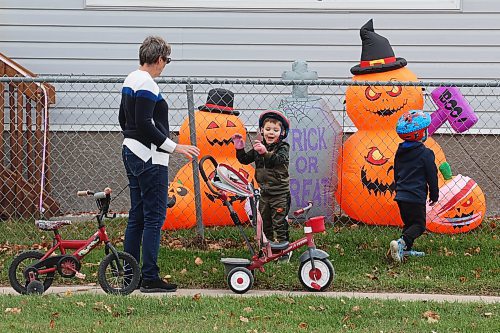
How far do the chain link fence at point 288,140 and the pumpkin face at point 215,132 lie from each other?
10 mm

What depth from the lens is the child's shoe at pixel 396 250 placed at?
7512 mm

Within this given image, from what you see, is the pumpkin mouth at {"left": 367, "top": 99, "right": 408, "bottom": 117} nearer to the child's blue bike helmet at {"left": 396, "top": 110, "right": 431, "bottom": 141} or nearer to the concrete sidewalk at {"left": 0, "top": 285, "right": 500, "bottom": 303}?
the child's blue bike helmet at {"left": 396, "top": 110, "right": 431, "bottom": 141}

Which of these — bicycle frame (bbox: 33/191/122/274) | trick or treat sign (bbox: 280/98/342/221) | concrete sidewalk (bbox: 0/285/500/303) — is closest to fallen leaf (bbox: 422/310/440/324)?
concrete sidewalk (bbox: 0/285/500/303)

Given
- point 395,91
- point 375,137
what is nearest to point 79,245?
point 375,137

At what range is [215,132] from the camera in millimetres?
9102

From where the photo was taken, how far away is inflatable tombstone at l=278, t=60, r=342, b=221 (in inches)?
358

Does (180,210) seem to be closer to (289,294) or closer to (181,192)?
(181,192)

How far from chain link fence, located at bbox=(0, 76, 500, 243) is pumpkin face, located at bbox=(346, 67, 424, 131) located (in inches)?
0.4

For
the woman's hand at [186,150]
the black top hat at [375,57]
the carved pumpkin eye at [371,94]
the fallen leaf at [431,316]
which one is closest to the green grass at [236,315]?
Result: the fallen leaf at [431,316]

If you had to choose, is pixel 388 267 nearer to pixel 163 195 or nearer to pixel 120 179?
pixel 163 195

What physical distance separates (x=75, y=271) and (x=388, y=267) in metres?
2.65

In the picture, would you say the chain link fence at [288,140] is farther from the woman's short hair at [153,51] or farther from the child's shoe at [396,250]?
the woman's short hair at [153,51]

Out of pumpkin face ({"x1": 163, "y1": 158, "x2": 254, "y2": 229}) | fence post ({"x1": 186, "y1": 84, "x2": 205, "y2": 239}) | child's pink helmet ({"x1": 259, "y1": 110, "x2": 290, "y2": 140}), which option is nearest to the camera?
child's pink helmet ({"x1": 259, "y1": 110, "x2": 290, "y2": 140})

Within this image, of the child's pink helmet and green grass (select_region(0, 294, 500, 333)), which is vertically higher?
the child's pink helmet
